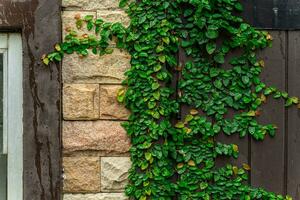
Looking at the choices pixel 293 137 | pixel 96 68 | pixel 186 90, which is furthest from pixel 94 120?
pixel 293 137

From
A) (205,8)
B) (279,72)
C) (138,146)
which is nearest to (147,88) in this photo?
(138,146)

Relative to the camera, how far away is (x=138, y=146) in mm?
2783

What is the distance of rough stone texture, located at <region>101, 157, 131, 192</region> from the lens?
280cm

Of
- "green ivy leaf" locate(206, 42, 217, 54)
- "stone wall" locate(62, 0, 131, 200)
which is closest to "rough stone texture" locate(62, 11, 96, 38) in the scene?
"stone wall" locate(62, 0, 131, 200)

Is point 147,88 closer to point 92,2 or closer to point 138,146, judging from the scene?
point 138,146

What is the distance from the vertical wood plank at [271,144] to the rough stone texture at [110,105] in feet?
2.32

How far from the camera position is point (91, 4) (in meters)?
2.81

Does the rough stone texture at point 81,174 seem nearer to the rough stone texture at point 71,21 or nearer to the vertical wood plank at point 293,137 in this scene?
the rough stone texture at point 71,21

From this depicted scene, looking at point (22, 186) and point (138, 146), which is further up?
point (138, 146)

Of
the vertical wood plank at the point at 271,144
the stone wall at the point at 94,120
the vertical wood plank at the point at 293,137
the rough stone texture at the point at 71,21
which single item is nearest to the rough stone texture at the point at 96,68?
the stone wall at the point at 94,120

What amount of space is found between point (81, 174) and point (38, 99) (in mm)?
430

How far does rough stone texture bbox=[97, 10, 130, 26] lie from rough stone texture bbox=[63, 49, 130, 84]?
0.16m

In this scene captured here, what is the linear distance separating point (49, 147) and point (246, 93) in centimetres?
104

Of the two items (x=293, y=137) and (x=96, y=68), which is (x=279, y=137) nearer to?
(x=293, y=137)
